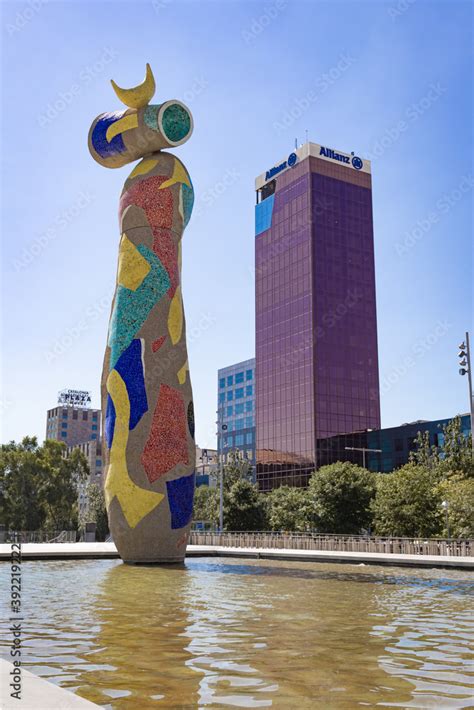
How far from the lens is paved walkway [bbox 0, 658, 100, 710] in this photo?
544 centimetres

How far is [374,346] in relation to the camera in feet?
346

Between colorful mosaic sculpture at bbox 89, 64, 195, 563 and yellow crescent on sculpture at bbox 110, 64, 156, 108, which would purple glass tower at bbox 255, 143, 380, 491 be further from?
yellow crescent on sculpture at bbox 110, 64, 156, 108

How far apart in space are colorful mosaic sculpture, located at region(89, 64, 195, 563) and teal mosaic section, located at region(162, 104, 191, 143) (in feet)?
0.14

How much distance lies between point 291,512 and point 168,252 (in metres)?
30.9

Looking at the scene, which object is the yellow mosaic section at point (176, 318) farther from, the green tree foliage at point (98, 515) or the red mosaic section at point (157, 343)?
the green tree foliage at point (98, 515)

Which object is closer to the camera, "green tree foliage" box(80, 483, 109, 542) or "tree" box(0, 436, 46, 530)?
"tree" box(0, 436, 46, 530)

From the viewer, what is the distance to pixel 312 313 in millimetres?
100250

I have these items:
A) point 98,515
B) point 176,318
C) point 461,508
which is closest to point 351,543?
point 461,508

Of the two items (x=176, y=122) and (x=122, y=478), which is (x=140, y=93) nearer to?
(x=176, y=122)

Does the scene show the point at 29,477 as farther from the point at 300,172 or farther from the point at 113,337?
the point at 300,172

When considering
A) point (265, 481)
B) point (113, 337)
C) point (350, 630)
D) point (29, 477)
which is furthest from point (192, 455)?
point (265, 481)

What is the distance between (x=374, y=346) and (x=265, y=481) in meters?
25.1

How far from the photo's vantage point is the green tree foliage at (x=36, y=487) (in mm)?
64188

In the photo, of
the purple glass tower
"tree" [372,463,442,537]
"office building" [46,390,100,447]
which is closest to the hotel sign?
"office building" [46,390,100,447]
